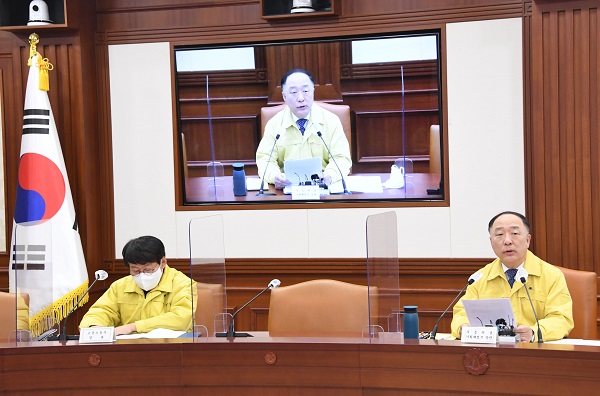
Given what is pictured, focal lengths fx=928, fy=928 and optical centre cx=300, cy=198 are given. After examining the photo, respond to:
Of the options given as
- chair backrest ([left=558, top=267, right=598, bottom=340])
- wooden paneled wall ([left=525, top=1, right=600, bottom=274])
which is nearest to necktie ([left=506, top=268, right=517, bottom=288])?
chair backrest ([left=558, top=267, right=598, bottom=340])

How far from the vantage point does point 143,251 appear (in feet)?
13.6

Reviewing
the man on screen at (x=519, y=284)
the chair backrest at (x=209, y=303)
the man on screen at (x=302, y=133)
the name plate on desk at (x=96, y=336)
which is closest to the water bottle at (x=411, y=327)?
the man on screen at (x=519, y=284)

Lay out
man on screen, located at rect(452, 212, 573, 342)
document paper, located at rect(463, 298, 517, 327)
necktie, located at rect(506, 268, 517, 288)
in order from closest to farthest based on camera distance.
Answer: document paper, located at rect(463, 298, 517, 327)
man on screen, located at rect(452, 212, 573, 342)
necktie, located at rect(506, 268, 517, 288)

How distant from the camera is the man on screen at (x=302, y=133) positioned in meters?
5.32

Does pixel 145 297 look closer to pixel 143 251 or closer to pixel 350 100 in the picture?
pixel 143 251

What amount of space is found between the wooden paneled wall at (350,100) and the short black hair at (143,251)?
136cm

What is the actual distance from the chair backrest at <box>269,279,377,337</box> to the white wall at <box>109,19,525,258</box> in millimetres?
1280

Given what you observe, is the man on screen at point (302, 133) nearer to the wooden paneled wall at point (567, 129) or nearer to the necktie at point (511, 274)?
the wooden paneled wall at point (567, 129)

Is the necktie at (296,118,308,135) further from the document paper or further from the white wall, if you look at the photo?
the document paper

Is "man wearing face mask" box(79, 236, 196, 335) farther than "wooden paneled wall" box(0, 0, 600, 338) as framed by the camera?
No

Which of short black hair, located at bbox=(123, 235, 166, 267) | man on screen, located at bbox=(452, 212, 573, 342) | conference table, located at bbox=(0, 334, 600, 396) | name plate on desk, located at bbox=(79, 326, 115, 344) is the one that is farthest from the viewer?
short black hair, located at bbox=(123, 235, 166, 267)

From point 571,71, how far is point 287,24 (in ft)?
5.28

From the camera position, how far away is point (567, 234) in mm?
4812

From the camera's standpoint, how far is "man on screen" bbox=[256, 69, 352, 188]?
210 inches
